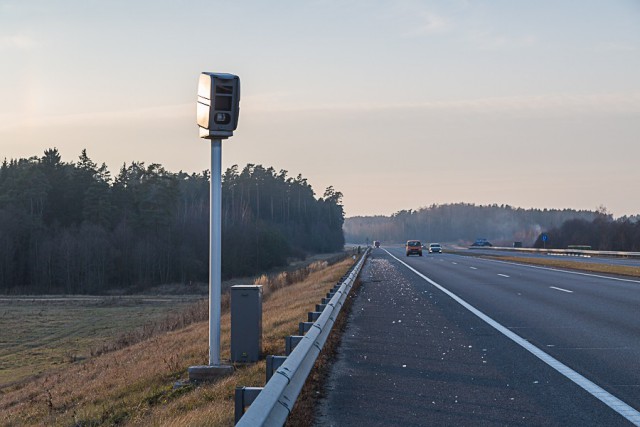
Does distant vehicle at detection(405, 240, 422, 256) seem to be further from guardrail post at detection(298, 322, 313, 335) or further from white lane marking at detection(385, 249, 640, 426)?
guardrail post at detection(298, 322, 313, 335)

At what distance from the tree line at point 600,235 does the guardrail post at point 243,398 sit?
270ft

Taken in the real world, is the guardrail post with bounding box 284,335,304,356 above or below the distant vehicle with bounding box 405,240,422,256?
below

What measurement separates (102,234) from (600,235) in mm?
63018

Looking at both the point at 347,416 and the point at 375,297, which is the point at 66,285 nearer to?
the point at 375,297

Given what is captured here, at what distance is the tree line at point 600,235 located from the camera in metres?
91.4

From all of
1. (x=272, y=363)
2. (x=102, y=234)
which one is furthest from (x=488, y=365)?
(x=102, y=234)

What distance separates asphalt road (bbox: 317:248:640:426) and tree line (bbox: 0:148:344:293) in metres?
78.1

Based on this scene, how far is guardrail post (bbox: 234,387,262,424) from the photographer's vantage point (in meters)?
5.88

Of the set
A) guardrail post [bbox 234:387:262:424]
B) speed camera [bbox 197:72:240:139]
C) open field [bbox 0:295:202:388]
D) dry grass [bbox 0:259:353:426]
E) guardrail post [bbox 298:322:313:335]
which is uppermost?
speed camera [bbox 197:72:240:139]

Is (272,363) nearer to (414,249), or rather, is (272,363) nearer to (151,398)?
(151,398)

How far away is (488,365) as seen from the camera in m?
10.6

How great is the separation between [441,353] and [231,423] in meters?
5.45

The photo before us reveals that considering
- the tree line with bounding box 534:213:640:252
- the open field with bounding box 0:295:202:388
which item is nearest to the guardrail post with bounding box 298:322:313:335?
the open field with bounding box 0:295:202:388

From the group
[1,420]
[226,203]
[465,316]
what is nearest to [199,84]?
[1,420]
